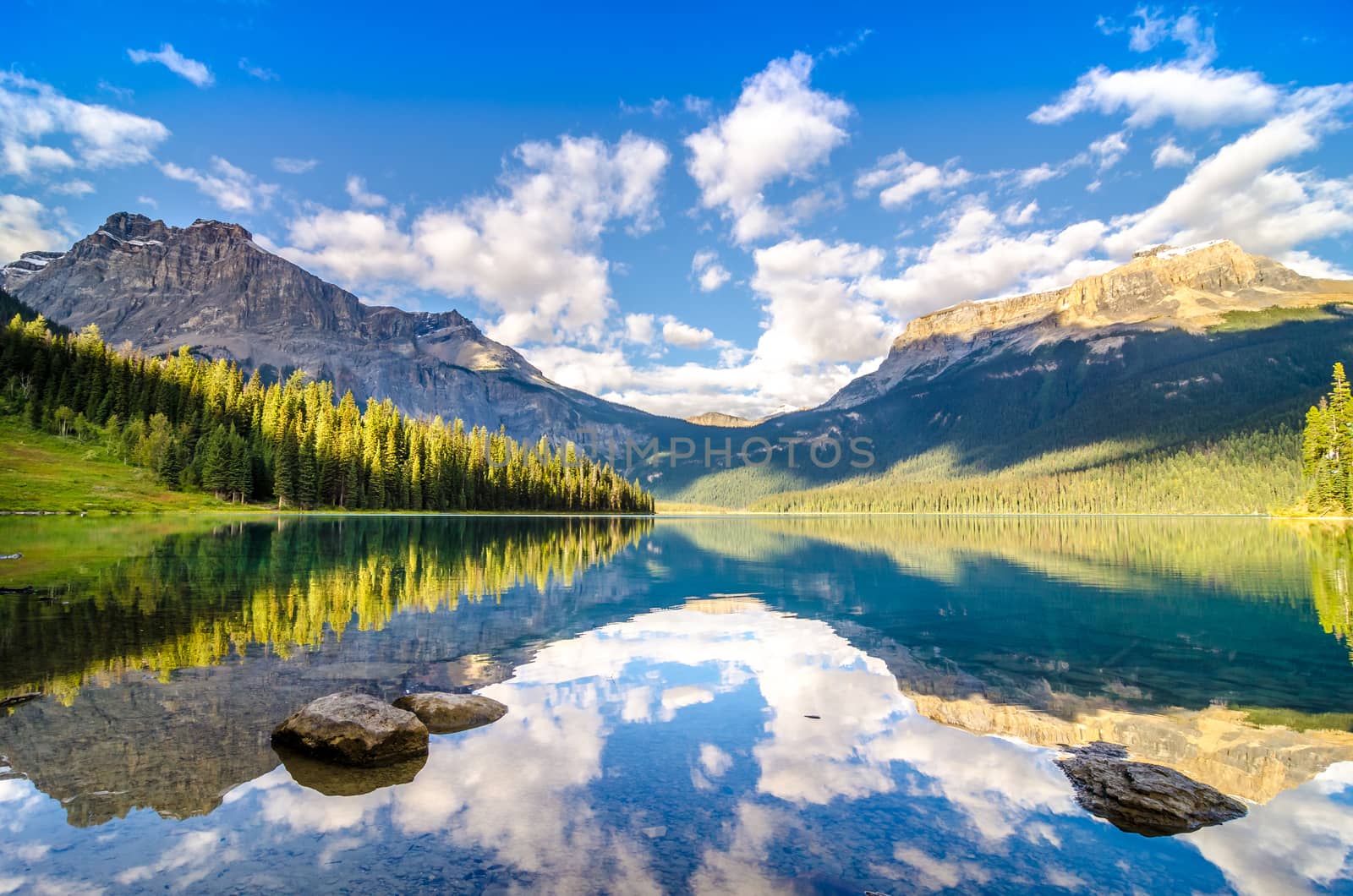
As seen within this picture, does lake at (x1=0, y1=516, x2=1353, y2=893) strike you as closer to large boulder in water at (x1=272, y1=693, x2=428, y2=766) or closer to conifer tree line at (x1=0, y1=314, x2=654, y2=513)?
large boulder in water at (x1=272, y1=693, x2=428, y2=766)

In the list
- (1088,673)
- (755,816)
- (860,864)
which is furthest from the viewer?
(1088,673)

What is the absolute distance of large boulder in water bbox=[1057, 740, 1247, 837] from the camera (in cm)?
1038

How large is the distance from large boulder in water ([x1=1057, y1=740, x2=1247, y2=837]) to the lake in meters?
0.31

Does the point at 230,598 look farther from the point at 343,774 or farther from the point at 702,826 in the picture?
the point at 702,826

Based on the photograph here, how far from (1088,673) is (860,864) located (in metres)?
14.8

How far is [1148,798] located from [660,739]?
851 cm

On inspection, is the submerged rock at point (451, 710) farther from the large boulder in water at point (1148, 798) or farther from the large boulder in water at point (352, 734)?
the large boulder in water at point (1148, 798)

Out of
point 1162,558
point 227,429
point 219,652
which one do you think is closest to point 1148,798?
point 219,652

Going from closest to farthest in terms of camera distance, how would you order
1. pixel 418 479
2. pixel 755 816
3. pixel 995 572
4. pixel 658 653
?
1. pixel 755 816
2. pixel 658 653
3. pixel 995 572
4. pixel 418 479

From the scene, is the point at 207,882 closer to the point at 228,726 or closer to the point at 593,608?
the point at 228,726

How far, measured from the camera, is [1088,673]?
20.0 m

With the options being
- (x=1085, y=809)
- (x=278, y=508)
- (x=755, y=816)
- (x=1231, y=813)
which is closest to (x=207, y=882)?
(x=755, y=816)

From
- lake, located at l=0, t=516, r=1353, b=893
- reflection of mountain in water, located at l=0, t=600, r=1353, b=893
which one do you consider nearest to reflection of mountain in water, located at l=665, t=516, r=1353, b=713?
lake, located at l=0, t=516, r=1353, b=893

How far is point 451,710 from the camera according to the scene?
14523 millimetres
